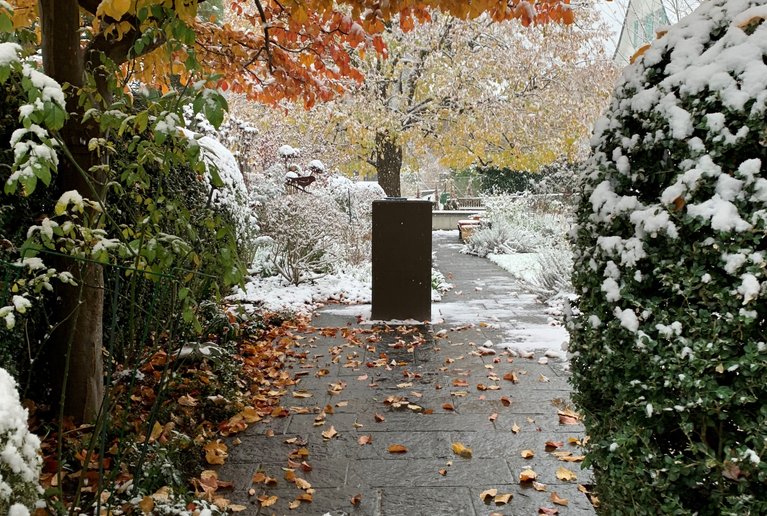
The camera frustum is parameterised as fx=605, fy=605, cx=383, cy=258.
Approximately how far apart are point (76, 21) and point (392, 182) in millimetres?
10738

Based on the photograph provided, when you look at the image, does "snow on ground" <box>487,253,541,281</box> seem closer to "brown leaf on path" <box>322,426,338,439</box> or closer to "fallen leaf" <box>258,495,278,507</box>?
"brown leaf on path" <box>322,426,338,439</box>

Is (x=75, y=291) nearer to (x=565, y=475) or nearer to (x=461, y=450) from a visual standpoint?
(x=461, y=450)

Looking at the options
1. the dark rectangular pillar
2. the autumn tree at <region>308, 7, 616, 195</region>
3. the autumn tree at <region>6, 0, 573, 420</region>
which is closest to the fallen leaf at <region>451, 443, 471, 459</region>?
the autumn tree at <region>6, 0, 573, 420</region>

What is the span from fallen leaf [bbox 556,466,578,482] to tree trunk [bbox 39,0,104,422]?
2.75m

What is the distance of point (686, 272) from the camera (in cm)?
182

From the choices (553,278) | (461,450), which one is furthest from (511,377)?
(553,278)

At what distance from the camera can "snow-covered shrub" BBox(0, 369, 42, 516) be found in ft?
4.85

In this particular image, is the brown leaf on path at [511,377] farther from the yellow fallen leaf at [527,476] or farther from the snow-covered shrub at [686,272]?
the snow-covered shrub at [686,272]

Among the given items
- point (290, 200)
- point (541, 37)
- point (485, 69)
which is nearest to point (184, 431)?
point (290, 200)

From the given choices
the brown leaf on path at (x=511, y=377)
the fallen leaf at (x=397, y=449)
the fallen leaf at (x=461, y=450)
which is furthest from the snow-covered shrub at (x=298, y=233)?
the fallen leaf at (x=461, y=450)

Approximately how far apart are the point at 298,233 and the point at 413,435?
18.3 ft

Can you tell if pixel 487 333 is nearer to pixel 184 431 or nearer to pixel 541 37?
pixel 184 431

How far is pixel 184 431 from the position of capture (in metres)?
3.82

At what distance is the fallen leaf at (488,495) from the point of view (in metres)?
3.09
